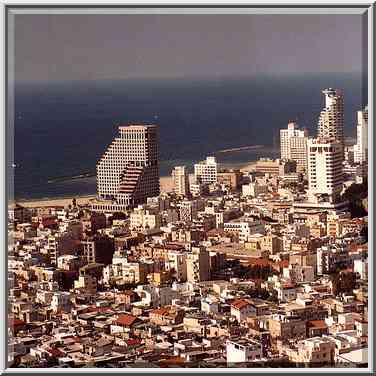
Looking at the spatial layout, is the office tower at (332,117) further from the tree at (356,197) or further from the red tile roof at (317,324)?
the red tile roof at (317,324)

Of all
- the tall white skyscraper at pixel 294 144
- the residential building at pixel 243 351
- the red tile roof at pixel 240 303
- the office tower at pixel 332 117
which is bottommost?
the residential building at pixel 243 351

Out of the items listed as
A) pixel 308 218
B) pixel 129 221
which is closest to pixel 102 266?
pixel 129 221

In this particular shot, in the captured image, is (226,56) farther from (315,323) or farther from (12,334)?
(12,334)

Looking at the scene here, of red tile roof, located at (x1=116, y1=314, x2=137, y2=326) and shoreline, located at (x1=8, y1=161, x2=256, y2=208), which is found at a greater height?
shoreline, located at (x1=8, y1=161, x2=256, y2=208)

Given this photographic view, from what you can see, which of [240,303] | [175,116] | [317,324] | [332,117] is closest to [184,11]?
[175,116]

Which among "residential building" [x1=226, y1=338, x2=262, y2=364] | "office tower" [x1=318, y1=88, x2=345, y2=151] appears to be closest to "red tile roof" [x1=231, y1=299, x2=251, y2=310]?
"residential building" [x1=226, y1=338, x2=262, y2=364]

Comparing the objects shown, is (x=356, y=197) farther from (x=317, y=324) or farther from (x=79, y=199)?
(x=79, y=199)

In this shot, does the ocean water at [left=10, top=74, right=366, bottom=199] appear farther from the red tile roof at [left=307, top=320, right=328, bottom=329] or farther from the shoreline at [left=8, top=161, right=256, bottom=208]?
the red tile roof at [left=307, top=320, right=328, bottom=329]


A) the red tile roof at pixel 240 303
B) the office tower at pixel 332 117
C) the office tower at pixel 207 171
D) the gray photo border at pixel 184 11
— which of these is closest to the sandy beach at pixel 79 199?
the office tower at pixel 207 171
